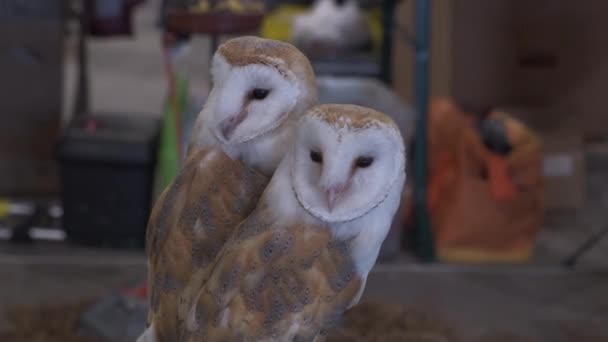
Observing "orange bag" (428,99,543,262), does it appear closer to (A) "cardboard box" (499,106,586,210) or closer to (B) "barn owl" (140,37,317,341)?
(A) "cardboard box" (499,106,586,210)

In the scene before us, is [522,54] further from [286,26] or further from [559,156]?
[286,26]

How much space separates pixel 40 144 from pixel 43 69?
0.27 m

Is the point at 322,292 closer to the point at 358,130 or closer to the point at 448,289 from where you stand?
the point at 358,130

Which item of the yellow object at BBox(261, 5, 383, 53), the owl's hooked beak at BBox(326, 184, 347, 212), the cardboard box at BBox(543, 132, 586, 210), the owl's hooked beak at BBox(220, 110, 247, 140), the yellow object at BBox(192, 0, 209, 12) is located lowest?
the cardboard box at BBox(543, 132, 586, 210)

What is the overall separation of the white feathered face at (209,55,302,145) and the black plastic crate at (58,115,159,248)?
2.11m

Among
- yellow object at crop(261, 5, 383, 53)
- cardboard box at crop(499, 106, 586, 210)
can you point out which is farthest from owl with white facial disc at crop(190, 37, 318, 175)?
yellow object at crop(261, 5, 383, 53)

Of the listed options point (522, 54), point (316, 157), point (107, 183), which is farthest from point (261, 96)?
point (522, 54)

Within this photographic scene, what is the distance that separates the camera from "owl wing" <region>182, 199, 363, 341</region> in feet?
3.30

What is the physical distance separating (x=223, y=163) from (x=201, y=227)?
73mm

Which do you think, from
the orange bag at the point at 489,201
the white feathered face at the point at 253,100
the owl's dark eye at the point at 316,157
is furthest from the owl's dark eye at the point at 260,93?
the orange bag at the point at 489,201

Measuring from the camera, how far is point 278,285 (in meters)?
1.01

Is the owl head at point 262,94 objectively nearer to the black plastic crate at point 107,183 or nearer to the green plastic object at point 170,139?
the green plastic object at point 170,139

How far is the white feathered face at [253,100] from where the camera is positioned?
1.04 metres

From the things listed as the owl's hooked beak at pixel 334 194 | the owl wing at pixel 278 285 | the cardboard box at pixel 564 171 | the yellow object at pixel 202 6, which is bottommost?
the cardboard box at pixel 564 171
